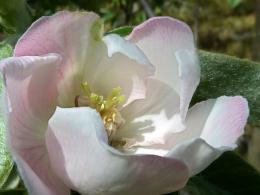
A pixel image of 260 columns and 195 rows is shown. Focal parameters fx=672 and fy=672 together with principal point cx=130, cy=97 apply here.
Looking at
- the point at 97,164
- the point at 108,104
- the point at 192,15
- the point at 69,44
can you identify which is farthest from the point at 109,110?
the point at 192,15

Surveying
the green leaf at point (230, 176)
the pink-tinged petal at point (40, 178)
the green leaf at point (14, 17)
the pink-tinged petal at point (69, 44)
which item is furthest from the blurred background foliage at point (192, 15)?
the green leaf at point (230, 176)

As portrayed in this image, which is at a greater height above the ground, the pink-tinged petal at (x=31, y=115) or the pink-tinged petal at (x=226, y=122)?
the pink-tinged petal at (x=31, y=115)

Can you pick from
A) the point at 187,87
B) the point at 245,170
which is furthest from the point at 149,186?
the point at 245,170

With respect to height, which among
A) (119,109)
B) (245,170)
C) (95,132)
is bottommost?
(245,170)

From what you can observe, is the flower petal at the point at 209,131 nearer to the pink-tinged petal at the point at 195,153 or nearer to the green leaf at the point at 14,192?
the pink-tinged petal at the point at 195,153

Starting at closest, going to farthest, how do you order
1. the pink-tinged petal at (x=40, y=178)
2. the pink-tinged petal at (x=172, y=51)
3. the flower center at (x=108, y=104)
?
the pink-tinged petal at (x=40, y=178) → the pink-tinged petal at (x=172, y=51) → the flower center at (x=108, y=104)

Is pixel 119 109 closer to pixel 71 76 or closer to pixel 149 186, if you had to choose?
pixel 71 76

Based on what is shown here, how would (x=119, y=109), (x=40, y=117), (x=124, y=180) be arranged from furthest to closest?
(x=119, y=109)
(x=40, y=117)
(x=124, y=180)

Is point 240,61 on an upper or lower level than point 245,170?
upper
